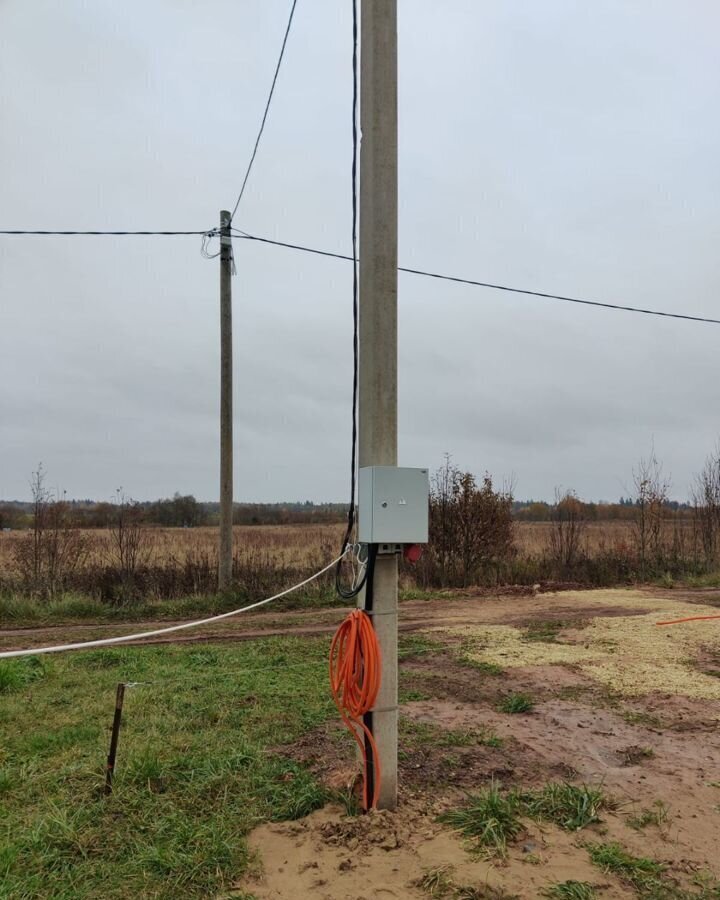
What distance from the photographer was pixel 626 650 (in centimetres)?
683

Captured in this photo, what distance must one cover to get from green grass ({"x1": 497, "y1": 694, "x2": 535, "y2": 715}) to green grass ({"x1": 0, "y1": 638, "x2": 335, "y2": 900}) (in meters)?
1.27

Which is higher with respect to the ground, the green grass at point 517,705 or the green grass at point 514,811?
the green grass at point 514,811

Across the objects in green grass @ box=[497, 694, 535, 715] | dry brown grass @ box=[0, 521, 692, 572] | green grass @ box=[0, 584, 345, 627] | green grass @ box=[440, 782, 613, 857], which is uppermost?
dry brown grass @ box=[0, 521, 692, 572]

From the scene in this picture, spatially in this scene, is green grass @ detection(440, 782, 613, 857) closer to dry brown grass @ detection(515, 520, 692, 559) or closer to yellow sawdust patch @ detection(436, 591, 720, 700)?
yellow sawdust patch @ detection(436, 591, 720, 700)

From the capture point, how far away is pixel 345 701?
3.28 metres

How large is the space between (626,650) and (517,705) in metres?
2.43

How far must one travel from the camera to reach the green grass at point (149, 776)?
2.80 metres

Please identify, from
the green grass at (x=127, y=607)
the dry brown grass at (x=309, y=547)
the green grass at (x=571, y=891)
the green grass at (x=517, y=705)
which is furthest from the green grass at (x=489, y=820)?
the dry brown grass at (x=309, y=547)

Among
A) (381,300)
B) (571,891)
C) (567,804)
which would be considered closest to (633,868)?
(571,891)

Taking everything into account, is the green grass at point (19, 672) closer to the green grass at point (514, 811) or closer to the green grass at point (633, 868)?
the green grass at point (514, 811)

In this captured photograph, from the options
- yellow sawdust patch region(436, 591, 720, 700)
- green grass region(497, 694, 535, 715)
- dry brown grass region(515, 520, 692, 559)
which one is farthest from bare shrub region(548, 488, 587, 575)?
green grass region(497, 694, 535, 715)

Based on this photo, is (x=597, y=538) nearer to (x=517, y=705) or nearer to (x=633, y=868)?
(x=517, y=705)

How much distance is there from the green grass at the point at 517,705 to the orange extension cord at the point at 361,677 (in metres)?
1.99

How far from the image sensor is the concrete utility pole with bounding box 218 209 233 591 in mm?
11078
